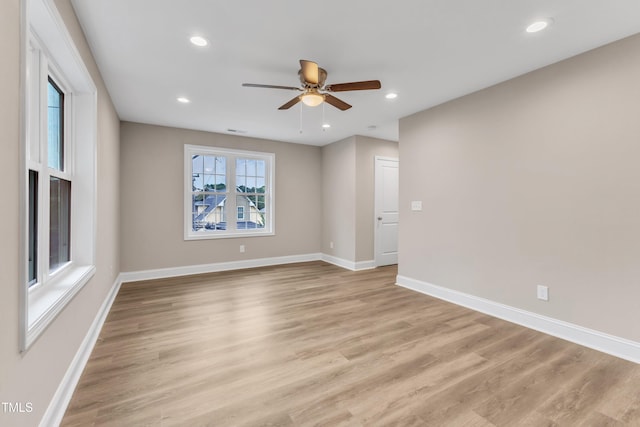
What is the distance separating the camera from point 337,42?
238cm

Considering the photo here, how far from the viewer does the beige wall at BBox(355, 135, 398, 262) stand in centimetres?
543

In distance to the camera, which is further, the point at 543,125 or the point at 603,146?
the point at 543,125

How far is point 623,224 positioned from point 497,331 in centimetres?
138

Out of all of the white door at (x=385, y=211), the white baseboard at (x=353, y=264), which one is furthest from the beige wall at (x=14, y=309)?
the white door at (x=385, y=211)

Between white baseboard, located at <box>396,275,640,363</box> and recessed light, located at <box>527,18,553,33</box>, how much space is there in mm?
2557

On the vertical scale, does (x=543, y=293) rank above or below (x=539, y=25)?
below

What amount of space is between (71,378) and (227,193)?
12.8ft

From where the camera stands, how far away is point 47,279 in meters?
1.84

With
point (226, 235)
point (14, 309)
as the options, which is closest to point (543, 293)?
point (14, 309)

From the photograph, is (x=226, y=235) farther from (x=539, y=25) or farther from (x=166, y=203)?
(x=539, y=25)

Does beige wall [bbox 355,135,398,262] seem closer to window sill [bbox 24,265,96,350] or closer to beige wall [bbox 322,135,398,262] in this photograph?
beige wall [bbox 322,135,398,262]

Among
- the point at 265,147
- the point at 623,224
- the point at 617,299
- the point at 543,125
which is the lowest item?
the point at 617,299

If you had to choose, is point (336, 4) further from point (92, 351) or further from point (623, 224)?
point (92, 351)

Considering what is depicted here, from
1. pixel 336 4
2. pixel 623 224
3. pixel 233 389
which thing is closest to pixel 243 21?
pixel 336 4
